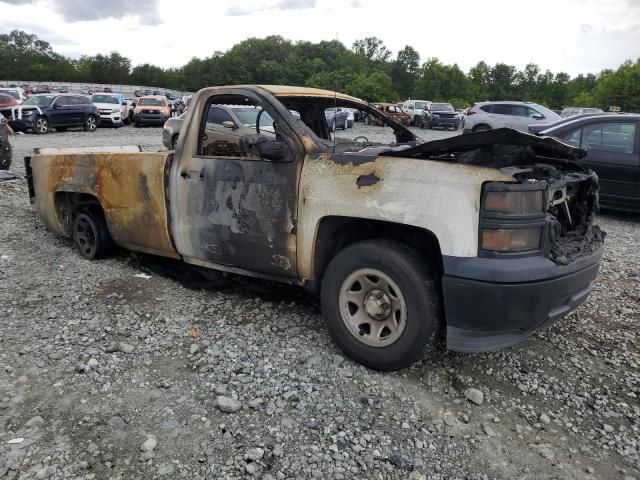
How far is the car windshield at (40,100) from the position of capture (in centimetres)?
2044

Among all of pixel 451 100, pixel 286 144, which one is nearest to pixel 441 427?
pixel 286 144

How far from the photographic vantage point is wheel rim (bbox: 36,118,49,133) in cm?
1977

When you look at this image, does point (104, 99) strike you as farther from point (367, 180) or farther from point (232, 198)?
point (367, 180)

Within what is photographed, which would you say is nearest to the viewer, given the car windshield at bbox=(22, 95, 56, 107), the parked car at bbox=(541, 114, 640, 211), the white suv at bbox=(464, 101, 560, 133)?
the parked car at bbox=(541, 114, 640, 211)

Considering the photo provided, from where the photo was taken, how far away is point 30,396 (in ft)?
9.60

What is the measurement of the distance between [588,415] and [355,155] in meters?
2.00

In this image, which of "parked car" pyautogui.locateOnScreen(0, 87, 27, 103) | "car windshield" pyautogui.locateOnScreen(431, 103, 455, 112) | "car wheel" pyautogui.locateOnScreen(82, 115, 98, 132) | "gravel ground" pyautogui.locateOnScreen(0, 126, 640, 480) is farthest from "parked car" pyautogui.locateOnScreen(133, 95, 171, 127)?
"gravel ground" pyautogui.locateOnScreen(0, 126, 640, 480)

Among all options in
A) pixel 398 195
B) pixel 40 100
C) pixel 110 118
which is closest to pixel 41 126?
pixel 40 100

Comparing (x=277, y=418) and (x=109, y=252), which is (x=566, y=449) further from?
(x=109, y=252)

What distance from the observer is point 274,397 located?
9.65 ft

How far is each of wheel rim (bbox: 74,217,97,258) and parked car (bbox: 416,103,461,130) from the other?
2662 cm

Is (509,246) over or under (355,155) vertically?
under

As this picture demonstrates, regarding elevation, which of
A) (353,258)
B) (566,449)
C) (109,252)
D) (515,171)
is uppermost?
(515,171)

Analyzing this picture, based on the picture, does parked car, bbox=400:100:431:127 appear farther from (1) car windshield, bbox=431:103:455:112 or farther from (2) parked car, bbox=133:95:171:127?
(2) parked car, bbox=133:95:171:127
